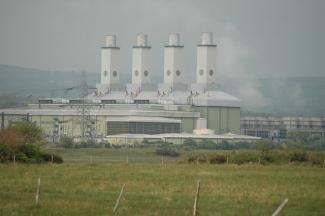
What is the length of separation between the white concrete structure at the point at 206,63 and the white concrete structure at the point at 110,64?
14537 millimetres

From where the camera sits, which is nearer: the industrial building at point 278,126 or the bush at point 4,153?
the bush at point 4,153

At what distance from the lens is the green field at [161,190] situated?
30384mm

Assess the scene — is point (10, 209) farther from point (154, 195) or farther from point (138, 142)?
point (138, 142)

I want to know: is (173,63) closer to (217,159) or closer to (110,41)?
(110,41)

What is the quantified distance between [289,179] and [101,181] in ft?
24.5

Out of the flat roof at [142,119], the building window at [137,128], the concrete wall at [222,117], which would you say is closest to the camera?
the building window at [137,128]

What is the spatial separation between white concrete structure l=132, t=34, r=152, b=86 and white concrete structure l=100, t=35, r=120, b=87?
391 cm

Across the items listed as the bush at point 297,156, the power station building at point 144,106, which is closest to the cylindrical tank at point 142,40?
the power station building at point 144,106

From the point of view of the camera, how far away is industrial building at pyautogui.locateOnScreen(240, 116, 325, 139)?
17312 centimetres

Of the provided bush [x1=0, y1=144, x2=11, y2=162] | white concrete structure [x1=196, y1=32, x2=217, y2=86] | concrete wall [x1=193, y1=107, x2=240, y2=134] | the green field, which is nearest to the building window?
concrete wall [x1=193, y1=107, x2=240, y2=134]

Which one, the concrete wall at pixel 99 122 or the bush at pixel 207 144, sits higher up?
the concrete wall at pixel 99 122

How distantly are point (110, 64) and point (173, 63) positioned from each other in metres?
12.5

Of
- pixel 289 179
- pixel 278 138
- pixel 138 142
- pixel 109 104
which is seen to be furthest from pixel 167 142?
pixel 289 179

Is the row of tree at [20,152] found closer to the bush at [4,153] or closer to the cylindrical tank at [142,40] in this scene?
the bush at [4,153]
